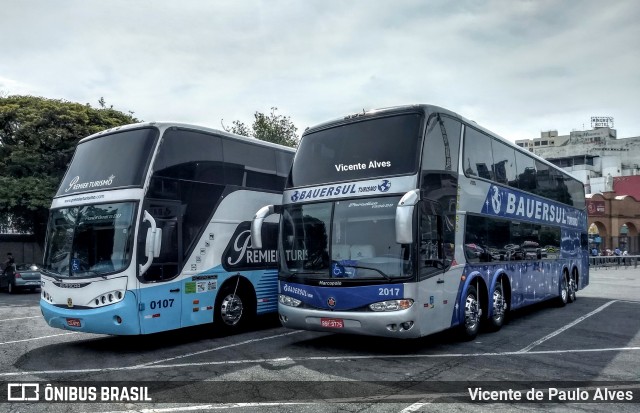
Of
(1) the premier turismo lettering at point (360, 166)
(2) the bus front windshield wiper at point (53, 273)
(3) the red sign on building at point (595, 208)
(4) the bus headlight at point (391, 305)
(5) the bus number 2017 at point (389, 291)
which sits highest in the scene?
(3) the red sign on building at point (595, 208)

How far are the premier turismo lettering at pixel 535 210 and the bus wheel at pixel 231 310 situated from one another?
6.02 meters

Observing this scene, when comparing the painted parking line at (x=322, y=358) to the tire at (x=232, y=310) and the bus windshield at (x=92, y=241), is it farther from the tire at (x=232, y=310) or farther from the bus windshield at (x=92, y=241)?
the tire at (x=232, y=310)

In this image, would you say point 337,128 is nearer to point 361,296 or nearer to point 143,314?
point 361,296

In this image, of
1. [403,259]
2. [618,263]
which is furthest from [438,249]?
[618,263]

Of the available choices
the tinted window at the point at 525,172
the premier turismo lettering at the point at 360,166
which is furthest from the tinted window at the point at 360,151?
the tinted window at the point at 525,172

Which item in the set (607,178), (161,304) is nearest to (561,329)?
(161,304)

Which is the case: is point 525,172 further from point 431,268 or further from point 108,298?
point 108,298

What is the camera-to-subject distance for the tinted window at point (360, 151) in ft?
30.1

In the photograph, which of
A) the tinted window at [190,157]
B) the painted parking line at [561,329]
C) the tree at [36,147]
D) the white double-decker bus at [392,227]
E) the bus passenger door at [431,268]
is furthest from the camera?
the tree at [36,147]

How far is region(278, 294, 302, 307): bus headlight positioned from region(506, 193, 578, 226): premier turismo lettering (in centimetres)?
553

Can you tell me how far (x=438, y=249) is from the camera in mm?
9438

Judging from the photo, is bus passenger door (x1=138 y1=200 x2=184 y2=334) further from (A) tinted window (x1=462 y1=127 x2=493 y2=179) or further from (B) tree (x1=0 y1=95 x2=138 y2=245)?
(B) tree (x1=0 y1=95 x2=138 y2=245)

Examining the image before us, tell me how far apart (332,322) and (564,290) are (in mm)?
10725

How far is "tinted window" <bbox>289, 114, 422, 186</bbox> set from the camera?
9.17 meters
